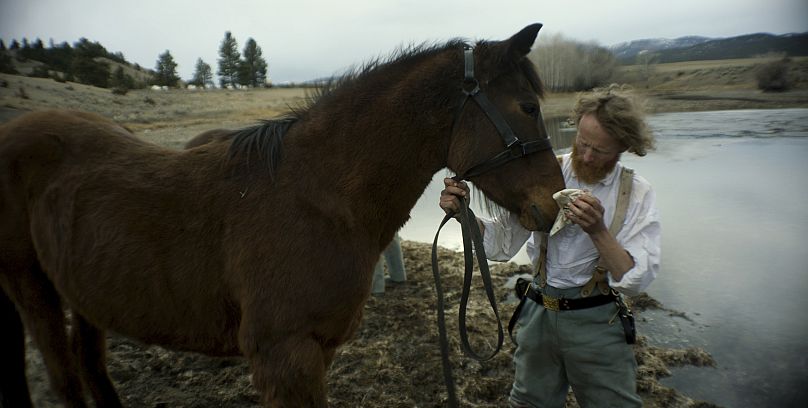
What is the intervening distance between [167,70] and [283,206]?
28.8 meters

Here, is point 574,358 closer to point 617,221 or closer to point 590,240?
point 590,240

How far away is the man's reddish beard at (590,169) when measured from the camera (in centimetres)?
187

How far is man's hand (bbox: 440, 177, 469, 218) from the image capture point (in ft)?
5.87

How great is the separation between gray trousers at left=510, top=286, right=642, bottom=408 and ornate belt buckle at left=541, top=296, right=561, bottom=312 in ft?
0.06

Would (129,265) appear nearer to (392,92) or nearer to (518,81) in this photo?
(392,92)

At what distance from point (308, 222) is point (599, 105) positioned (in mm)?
1371

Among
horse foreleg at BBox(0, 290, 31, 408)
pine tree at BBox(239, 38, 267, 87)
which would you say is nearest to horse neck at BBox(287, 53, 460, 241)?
horse foreleg at BBox(0, 290, 31, 408)

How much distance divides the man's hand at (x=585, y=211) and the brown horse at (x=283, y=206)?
73 mm

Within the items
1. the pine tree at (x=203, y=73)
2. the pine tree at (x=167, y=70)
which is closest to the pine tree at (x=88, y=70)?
the pine tree at (x=167, y=70)

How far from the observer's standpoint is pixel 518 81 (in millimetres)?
1639

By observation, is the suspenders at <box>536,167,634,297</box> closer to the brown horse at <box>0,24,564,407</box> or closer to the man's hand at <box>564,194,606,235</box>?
the man's hand at <box>564,194,606,235</box>

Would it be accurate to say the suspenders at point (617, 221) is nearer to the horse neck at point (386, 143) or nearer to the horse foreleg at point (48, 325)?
the horse neck at point (386, 143)

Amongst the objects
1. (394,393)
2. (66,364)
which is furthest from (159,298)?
(394,393)

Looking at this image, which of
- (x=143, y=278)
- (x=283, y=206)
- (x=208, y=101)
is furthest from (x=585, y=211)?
(x=208, y=101)
